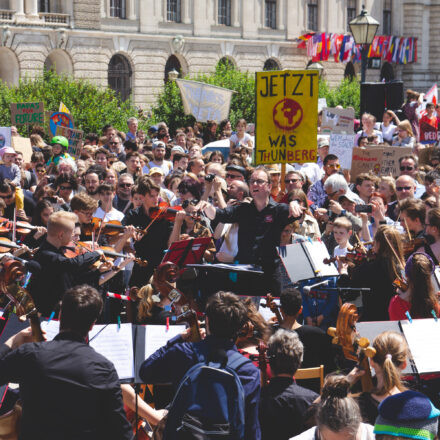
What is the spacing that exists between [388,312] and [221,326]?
2.30 meters

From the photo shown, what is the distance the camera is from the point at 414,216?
716cm

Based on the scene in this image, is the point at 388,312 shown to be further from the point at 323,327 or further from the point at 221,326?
the point at 221,326

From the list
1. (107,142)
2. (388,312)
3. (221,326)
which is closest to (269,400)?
(221,326)

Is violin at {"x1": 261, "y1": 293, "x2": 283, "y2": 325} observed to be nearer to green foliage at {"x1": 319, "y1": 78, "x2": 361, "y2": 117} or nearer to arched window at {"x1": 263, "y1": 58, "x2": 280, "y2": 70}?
green foliage at {"x1": 319, "y1": 78, "x2": 361, "y2": 117}

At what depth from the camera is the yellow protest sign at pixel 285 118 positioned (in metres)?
8.81

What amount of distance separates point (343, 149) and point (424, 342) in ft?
24.6

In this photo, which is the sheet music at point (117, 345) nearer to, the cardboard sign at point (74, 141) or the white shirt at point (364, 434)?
the white shirt at point (364, 434)

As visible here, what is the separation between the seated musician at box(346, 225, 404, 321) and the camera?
6223 millimetres

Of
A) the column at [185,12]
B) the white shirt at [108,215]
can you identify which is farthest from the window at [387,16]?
the white shirt at [108,215]

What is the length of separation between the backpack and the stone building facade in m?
28.9

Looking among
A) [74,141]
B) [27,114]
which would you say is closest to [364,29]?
[74,141]

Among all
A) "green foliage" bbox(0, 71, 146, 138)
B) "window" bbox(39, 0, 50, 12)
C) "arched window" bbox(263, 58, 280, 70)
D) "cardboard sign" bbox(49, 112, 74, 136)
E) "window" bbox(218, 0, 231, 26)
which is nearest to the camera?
"cardboard sign" bbox(49, 112, 74, 136)

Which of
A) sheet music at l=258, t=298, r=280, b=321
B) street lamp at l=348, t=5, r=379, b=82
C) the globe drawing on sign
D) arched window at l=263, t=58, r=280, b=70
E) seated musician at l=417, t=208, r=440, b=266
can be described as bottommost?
sheet music at l=258, t=298, r=280, b=321

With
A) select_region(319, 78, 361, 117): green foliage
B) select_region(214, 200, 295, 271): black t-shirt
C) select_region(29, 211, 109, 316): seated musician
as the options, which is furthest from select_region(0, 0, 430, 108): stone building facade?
select_region(29, 211, 109, 316): seated musician
